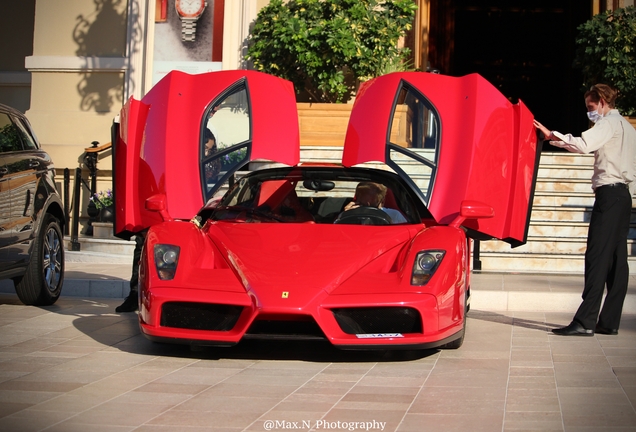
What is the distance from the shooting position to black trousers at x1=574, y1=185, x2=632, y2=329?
21.7 ft

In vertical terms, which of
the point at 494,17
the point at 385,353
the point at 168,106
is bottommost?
the point at 385,353

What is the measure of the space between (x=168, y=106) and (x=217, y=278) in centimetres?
171

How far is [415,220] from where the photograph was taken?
6.36m

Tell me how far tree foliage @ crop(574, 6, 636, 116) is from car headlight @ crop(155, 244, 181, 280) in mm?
9608

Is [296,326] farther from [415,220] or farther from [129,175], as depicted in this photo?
[129,175]

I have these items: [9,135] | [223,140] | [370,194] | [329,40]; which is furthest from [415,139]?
[329,40]

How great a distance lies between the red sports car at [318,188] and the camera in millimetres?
5500

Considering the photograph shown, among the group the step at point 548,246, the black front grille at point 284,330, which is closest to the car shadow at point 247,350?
the black front grille at point 284,330

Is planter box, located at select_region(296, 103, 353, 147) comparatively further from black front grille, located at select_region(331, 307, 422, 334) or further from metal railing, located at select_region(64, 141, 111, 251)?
black front grille, located at select_region(331, 307, 422, 334)

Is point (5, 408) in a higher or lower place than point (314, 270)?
lower

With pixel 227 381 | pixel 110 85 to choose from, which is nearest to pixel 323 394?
pixel 227 381

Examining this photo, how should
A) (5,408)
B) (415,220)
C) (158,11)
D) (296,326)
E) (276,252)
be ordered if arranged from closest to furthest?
(5,408)
(296,326)
(276,252)
(415,220)
(158,11)

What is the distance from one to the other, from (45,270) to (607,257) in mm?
4754

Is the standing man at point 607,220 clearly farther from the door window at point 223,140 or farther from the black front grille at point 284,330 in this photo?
the black front grille at point 284,330
